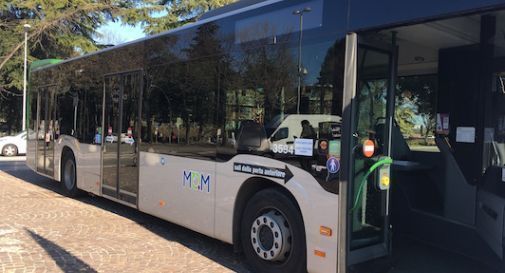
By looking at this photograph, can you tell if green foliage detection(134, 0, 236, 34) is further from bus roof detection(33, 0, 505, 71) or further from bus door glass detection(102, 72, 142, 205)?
bus roof detection(33, 0, 505, 71)

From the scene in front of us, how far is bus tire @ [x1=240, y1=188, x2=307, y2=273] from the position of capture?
4.71m

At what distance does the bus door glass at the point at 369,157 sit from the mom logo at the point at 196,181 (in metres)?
2.07

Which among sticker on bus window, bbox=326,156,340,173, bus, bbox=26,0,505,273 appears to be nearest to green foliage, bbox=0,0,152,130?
bus, bbox=26,0,505,273

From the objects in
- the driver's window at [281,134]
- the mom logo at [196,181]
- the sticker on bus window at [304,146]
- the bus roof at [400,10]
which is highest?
the bus roof at [400,10]

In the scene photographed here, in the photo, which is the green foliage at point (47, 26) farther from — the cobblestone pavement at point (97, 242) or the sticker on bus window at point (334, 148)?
the sticker on bus window at point (334, 148)

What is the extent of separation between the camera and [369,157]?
441 centimetres

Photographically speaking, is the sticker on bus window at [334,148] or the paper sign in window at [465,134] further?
the paper sign in window at [465,134]

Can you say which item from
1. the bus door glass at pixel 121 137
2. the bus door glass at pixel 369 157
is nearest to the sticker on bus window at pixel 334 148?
the bus door glass at pixel 369 157

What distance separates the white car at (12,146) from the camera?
22.7 meters

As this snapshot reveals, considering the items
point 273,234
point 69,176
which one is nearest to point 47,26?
point 69,176

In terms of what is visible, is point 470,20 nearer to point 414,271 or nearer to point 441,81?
point 441,81

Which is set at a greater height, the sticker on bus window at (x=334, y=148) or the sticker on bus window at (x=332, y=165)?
the sticker on bus window at (x=334, y=148)

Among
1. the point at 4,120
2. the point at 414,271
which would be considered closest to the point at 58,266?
the point at 414,271

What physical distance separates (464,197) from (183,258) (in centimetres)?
342
